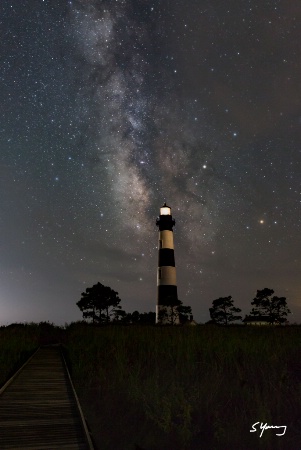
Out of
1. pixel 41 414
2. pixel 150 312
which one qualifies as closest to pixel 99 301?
pixel 150 312

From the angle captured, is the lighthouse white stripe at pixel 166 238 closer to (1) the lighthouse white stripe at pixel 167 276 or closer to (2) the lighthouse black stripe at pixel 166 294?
(1) the lighthouse white stripe at pixel 167 276

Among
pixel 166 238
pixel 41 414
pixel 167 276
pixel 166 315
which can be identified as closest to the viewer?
pixel 41 414

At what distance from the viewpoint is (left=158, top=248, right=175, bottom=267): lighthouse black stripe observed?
4003cm

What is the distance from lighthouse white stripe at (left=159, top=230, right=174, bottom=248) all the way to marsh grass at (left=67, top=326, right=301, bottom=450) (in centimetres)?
2906

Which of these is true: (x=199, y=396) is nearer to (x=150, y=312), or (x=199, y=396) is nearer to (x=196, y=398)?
(x=196, y=398)

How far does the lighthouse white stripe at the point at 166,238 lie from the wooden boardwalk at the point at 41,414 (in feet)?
97.1

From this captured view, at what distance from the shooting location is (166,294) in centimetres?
3900

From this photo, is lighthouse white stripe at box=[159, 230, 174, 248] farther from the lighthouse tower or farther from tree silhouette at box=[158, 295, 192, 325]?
tree silhouette at box=[158, 295, 192, 325]

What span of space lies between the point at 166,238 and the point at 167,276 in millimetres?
3721

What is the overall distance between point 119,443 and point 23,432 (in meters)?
1.57

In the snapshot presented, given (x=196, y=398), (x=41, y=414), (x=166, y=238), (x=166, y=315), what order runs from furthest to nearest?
(x=166, y=238)
(x=166, y=315)
(x=196, y=398)
(x=41, y=414)

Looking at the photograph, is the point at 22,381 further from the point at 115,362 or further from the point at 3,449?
the point at 3,449

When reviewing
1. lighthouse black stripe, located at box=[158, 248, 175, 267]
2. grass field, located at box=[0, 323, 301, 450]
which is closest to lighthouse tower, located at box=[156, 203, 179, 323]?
lighthouse black stripe, located at box=[158, 248, 175, 267]

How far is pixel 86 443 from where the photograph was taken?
5.55 meters
